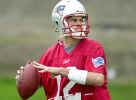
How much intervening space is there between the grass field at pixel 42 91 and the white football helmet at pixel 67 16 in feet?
15.6

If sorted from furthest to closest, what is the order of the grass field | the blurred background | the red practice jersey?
the blurred background < the grass field < the red practice jersey

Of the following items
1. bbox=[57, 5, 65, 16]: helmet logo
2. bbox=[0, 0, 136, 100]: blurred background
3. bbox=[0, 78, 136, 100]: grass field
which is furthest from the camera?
bbox=[0, 0, 136, 100]: blurred background

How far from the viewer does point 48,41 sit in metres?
14.7

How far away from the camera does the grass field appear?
33.6ft

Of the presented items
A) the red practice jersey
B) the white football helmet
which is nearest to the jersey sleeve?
the red practice jersey

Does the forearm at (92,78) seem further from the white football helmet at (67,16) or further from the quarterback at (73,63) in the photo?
the white football helmet at (67,16)

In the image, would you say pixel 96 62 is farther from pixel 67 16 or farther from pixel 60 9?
pixel 60 9

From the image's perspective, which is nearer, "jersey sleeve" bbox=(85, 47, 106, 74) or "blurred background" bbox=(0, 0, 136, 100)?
"jersey sleeve" bbox=(85, 47, 106, 74)

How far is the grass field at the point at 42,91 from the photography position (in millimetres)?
10250

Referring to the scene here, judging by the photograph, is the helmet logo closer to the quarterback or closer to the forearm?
the quarterback

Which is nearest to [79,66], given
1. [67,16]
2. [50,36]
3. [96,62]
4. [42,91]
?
[96,62]

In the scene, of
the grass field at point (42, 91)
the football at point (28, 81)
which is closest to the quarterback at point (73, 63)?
the football at point (28, 81)

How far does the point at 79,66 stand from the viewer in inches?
208

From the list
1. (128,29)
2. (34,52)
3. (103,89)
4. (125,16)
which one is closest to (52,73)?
(103,89)
